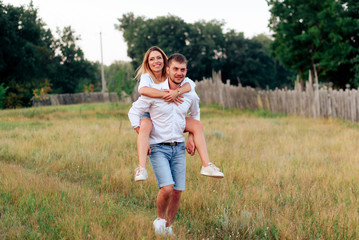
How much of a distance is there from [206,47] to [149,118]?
47.1 meters

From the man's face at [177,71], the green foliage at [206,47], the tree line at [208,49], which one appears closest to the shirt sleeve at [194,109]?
the man's face at [177,71]

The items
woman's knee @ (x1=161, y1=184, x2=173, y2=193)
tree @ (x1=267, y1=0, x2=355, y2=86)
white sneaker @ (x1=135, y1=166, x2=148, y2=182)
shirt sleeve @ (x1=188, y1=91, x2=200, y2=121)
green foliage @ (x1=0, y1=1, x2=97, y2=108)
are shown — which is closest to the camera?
white sneaker @ (x1=135, y1=166, x2=148, y2=182)

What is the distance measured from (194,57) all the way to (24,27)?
889 inches

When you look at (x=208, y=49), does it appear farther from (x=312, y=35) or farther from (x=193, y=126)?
(x=193, y=126)

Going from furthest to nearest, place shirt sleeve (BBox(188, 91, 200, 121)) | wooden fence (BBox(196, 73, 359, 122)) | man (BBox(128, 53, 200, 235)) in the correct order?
1. wooden fence (BBox(196, 73, 359, 122))
2. shirt sleeve (BBox(188, 91, 200, 121))
3. man (BBox(128, 53, 200, 235))

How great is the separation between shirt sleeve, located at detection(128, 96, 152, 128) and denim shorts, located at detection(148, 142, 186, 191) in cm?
30

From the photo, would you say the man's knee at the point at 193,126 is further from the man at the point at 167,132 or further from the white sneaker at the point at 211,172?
the white sneaker at the point at 211,172

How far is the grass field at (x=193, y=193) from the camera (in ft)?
11.2

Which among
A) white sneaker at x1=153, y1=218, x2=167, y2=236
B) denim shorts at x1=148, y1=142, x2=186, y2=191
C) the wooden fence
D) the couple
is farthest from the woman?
the wooden fence

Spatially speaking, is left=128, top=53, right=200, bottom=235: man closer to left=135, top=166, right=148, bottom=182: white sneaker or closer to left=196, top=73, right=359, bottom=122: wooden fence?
left=135, top=166, right=148, bottom=182: white sneaker

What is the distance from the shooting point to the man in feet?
10.4

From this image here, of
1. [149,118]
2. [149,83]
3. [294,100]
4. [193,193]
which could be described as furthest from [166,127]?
[294,100]

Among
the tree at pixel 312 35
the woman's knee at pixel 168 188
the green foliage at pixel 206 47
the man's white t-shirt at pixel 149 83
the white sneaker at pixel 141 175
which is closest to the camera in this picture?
the white sneaker at pixel 141 175

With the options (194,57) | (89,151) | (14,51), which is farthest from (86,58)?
(89,151)
